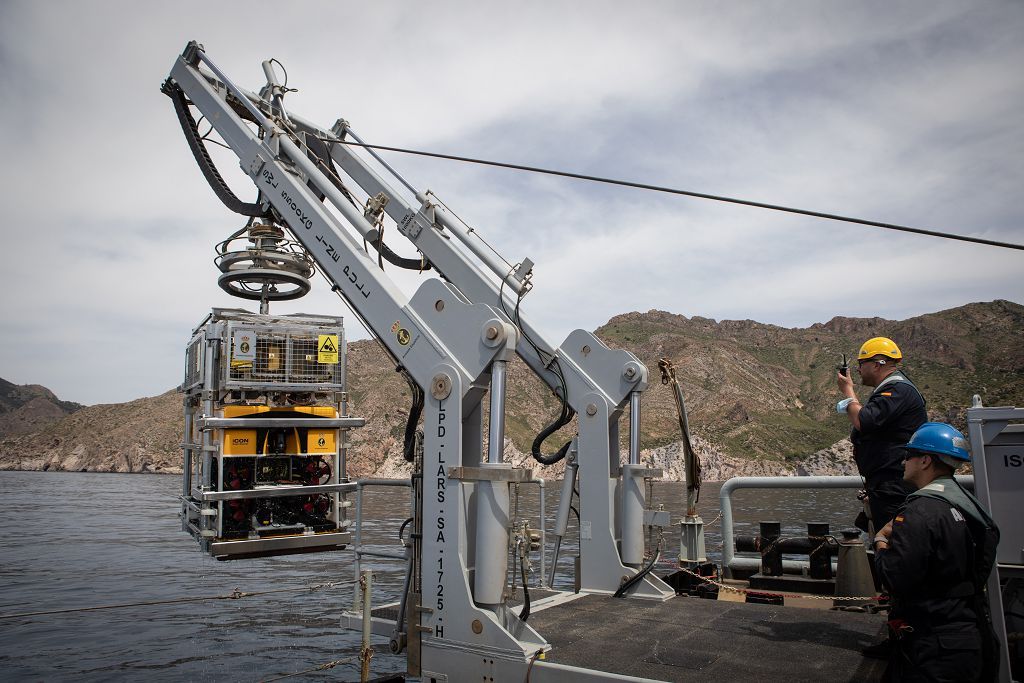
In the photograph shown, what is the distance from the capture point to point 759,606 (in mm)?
6312

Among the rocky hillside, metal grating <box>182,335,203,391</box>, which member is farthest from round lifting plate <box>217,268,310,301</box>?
the rocky hillside

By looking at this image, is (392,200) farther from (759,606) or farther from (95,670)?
(95,670)

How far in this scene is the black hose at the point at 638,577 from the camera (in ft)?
22.1

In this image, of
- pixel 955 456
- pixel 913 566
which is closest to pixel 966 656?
pixel 913 566

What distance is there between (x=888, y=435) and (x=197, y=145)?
8565 mm

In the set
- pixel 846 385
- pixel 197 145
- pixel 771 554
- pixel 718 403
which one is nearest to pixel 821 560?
pixel 771 554

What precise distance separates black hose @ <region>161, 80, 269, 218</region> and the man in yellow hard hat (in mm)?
7413

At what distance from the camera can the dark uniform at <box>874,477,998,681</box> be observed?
2977mm

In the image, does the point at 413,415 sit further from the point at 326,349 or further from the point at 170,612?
the point at 170,612

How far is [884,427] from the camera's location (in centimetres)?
460

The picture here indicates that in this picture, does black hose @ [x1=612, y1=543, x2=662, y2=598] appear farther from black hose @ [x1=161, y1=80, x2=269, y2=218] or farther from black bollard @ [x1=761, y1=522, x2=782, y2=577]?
black hose @ [x1=161, y1=80, x2=269, y2=218]

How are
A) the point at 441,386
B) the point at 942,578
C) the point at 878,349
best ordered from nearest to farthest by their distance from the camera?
the point at 942,578
the point at 878,349
the point at 441,386

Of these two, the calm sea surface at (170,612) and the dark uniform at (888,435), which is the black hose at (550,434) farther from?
the dark uniform at (888,435)

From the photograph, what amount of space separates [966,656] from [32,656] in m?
13.0
